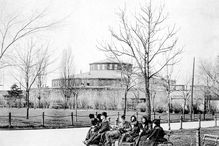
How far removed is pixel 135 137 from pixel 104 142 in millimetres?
1183

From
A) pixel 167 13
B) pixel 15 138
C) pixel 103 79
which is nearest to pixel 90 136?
→ pixel 15 138

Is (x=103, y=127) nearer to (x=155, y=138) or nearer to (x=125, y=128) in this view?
(x=125, y=128)

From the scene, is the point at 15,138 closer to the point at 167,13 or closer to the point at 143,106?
the point at 167,13

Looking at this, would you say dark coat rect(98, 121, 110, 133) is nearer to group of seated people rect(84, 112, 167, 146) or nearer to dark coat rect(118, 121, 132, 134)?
group of seated people rect(84, 112, 167, 146)

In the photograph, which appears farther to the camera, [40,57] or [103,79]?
[103,79]

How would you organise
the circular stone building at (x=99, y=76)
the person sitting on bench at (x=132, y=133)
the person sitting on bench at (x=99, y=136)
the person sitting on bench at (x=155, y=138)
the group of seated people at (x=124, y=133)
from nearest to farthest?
the person sitting on bench at (x=155, y=138)
the group of seated people at (x=124, y=133)
the person sitting on bench at (x=132, y=133)
the person sitting on bench at (x=99, y=136)
the circular stone building at (x=99, y=76)

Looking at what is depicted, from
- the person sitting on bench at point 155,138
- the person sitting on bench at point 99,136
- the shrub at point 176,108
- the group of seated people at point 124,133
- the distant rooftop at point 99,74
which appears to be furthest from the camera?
the distant rooftop at point 99,74

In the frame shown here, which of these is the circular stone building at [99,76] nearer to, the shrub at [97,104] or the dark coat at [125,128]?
the shrub at [97,104]

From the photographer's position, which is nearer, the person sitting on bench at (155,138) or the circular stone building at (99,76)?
the person sitting on bench at (155,138)

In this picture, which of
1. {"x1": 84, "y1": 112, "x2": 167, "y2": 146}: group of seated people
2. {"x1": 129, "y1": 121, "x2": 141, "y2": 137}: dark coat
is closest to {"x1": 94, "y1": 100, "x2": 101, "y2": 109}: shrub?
{"x1": 84, "y1": 112, "x2": 167, "y2": 146}: group of seated people

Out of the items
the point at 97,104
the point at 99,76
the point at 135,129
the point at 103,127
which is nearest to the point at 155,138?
the point at 135,129

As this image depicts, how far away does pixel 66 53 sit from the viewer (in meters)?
32.9

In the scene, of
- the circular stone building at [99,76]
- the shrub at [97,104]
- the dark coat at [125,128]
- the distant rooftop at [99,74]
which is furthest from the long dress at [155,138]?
the distant rooftop at [99,74]

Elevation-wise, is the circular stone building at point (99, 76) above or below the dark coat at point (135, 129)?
above
